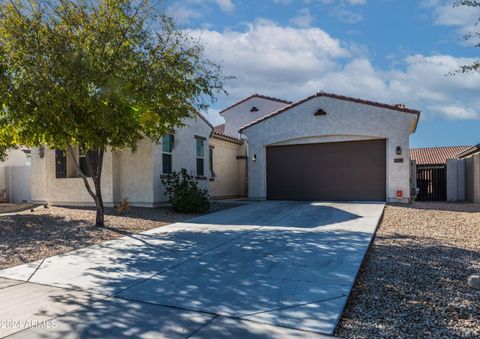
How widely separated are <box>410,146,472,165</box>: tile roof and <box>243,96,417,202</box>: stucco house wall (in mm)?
15088

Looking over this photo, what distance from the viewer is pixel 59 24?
844 centimetres

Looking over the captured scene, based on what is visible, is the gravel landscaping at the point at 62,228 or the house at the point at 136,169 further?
the house at the point at 136,169

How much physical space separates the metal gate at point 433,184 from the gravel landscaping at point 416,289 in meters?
11.7

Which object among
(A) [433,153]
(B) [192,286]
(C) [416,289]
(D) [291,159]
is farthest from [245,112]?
(C) [416,289]

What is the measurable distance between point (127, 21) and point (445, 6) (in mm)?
6772

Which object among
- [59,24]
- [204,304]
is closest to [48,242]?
[59,24]

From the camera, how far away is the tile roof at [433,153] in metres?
29.8

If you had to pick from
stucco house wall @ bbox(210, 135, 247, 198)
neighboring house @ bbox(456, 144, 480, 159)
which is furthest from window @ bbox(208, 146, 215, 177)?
neighboring house @ bbox(456, 144, 480, 159)

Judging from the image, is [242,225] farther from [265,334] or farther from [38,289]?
[265,334]

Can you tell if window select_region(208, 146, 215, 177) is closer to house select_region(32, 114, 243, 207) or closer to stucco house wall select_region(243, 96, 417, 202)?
house select_region(32, 114, 243, 207)

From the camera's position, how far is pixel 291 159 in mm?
17453

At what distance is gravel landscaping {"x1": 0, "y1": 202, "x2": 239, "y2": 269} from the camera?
7.71 m

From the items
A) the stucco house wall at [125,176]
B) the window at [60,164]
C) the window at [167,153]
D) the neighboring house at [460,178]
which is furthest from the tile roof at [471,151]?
the window at [60,164]

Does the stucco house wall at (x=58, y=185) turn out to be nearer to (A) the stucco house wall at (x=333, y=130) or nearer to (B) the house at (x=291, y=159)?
(B) the house at (x=291, y=159)
